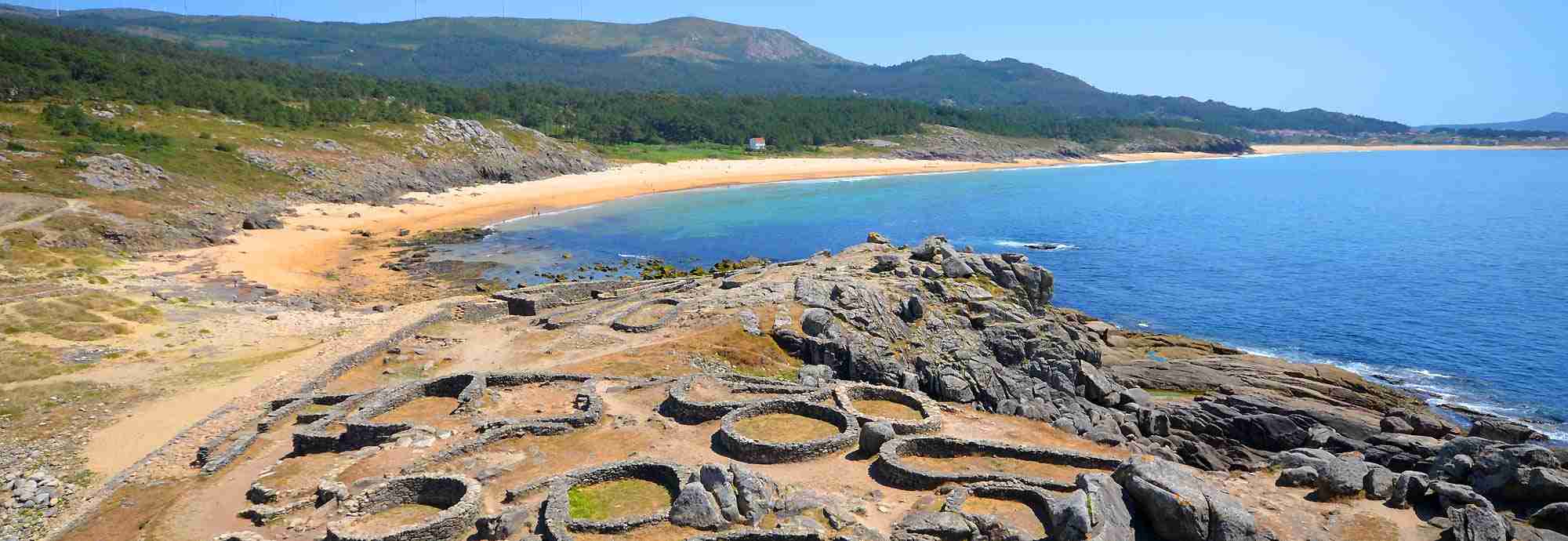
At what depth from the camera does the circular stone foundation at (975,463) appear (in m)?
22.9

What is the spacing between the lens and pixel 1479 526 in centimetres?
2048

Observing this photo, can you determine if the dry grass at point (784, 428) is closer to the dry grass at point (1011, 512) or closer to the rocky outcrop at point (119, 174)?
the dry grass at point (1011, 512)

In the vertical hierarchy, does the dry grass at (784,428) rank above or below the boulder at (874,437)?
below

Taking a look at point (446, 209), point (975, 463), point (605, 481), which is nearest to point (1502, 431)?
point (975, 463)

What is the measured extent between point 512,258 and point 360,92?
78.3m

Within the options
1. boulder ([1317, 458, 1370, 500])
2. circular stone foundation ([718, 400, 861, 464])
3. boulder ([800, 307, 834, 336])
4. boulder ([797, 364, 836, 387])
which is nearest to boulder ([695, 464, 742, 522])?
circular stone foundation ([718, 400, 861, 464])

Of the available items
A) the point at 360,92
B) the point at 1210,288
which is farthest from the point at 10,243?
the point at 360,92

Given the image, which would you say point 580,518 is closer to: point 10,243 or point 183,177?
point 10,243

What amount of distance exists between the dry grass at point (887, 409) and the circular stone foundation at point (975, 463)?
293 cm

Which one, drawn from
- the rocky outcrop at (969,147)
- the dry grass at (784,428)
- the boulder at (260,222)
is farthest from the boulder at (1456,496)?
the rocky outcrop at (969,147)

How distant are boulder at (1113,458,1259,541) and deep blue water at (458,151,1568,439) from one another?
27.4 m

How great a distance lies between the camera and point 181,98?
97188 mm

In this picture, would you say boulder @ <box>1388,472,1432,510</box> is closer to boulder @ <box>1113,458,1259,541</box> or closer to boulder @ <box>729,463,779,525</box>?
boulder @ <box>1113,458,1259,541</box>

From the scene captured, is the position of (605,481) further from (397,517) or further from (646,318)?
(646,318)
